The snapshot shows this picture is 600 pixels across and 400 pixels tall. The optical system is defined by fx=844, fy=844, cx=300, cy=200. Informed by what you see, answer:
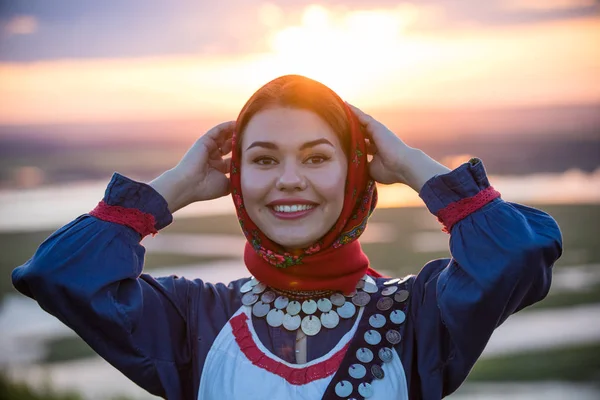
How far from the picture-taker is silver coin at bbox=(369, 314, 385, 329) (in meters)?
2.69

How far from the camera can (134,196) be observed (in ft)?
9.15

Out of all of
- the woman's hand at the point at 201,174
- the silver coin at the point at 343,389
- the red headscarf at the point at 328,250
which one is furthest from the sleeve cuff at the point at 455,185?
the woman's hand at the point at 201,174

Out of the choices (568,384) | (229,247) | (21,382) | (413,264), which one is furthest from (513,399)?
(229,247)

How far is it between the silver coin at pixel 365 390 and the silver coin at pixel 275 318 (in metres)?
0.34

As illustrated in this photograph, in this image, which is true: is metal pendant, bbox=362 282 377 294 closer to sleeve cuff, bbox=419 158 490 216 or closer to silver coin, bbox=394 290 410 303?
silver coin, bbox=394 290 410 303

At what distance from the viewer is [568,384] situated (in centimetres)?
700

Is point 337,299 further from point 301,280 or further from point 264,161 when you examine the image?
point 264,161

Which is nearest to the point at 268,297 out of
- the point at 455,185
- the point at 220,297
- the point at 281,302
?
the point at 281,302

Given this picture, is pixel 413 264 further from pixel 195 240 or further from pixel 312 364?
pixel 312 364

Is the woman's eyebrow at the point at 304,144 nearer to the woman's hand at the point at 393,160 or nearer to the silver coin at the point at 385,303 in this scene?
the woman's hand at the point at 393,160

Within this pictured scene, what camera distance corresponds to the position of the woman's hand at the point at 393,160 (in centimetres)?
274

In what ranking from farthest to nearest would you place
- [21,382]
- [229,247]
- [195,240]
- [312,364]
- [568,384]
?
[195,240] < [229,247] < [568,384] < [21,382] < [312,364]

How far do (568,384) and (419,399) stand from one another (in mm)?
4816

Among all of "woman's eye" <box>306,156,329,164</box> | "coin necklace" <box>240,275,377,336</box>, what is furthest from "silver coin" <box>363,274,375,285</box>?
"woman's eye" <box>306,156,329,164</box>
